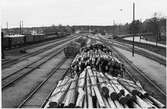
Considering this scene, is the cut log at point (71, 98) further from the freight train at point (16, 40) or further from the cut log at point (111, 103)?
the freight train at point (16, 40)

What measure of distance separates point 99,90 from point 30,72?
13807 millimetres

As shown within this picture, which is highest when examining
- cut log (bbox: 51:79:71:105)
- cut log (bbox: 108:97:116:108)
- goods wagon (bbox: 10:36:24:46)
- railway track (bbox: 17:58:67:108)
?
goods wagon (bbox: 10:36:24:46)

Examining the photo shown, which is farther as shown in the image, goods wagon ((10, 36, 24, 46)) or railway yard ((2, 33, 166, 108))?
goods wagon ((10, 36, 24, 46))

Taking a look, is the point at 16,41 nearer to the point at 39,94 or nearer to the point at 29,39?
the point at 29,39

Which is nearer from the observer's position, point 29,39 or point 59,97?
point 59,97

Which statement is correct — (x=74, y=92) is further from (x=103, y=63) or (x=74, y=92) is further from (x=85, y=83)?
(x=103, y=63)

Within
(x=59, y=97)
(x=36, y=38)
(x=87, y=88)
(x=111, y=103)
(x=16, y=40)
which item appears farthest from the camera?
(x=36, y=38)

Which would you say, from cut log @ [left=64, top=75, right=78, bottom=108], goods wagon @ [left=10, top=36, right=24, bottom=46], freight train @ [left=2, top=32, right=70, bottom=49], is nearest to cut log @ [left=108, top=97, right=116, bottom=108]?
cut log @ [left=64, top=75, right=78, bottom=108]

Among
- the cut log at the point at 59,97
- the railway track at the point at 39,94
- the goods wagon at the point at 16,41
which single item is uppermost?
the goods wagon at the point at 16,41

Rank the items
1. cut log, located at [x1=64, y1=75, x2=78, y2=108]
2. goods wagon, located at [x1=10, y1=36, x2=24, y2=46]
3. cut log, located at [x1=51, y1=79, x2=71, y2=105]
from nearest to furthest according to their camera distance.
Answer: cut log, located at [x1=64, y1=75, x2=78, y2=108] → cut log, located at [x1=51, y1=79, x2=71, y2=105] → goods wagon, located at [x1=10, y1=36, x2=24, y2=46]

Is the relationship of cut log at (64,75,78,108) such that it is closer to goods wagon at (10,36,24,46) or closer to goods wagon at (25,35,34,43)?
goods wagon at (10,36,24,46)

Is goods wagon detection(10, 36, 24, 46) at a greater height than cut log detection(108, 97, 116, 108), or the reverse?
goods wagon detection(10, 36, 24, 46)

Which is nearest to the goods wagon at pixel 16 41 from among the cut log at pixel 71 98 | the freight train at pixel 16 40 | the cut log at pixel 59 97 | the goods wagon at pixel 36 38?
the freight train at pixel 16 40

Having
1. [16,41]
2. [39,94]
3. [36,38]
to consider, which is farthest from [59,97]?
[36,38]
